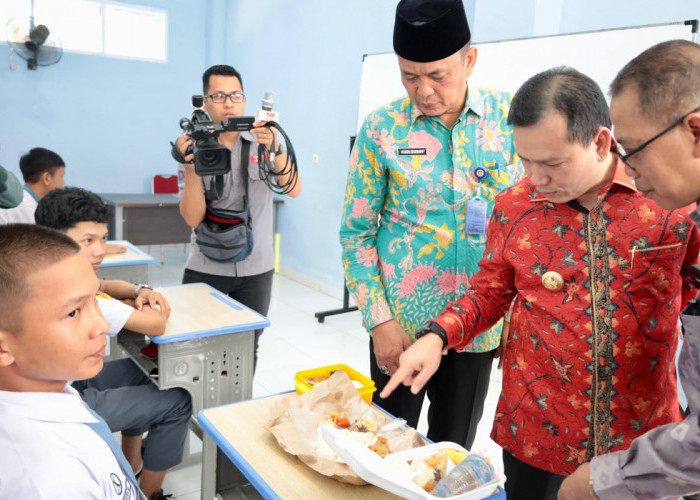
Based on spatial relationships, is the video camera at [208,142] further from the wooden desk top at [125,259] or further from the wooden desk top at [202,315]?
the wooden desk top at [125,259]

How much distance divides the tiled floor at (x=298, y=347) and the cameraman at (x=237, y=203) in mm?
786

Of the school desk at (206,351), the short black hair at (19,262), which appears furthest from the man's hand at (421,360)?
the school desk at (206,351)

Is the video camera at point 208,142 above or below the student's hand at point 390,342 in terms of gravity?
above

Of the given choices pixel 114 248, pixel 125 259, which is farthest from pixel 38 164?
pixel 125 259

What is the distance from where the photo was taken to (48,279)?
1009 mm

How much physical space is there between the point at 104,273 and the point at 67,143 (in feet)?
12.5

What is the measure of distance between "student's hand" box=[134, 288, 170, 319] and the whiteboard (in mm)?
1702

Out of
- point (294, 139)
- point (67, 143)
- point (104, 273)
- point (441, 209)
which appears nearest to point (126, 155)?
point (67, 143)

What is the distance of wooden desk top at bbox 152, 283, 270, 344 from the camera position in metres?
1.93

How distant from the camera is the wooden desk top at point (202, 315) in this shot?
1.93 metres

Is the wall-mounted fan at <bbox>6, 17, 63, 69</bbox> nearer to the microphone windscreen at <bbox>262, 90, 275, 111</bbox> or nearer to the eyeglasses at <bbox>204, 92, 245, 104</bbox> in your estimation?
the eyeglasses at <bbox>204, 92, 245, 104</bbox>

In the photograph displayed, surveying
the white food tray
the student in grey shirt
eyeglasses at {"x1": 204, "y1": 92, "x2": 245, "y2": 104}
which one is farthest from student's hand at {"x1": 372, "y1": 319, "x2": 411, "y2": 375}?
eyeglasses at {"x1": 204, "y1": 92, "x2": 245, "y2": 104}

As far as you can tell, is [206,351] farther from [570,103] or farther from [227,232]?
[570,103]

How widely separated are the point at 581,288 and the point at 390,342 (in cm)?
54
